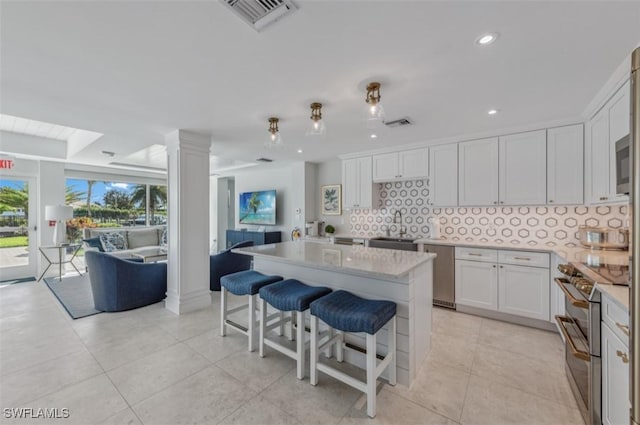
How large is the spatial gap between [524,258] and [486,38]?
258 centimetres

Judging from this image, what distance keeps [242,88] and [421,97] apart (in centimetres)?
161

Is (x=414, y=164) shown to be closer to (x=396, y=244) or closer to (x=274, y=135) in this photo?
(x=396, y=244)

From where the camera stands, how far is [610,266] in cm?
199

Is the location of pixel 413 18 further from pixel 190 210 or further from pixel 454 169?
pixel 190 210

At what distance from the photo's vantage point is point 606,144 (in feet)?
8.17

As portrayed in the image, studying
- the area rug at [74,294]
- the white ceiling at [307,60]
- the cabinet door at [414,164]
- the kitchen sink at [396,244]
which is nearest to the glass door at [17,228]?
the area rug at [74,294]

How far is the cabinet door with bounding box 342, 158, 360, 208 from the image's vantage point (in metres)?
4.69

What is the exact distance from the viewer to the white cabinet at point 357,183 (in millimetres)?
4547

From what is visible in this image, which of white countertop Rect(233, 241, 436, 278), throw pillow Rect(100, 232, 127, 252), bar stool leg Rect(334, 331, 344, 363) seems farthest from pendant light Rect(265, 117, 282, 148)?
throw pillow Rect(100, 232, 127, 252)

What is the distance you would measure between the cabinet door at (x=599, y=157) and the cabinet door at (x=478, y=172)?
87cm

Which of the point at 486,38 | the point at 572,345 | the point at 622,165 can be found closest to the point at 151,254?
the point at 486,38

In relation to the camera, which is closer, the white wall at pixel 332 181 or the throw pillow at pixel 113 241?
the white wall at pixel 332 181

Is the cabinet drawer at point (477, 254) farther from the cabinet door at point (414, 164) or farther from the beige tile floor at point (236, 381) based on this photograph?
the cabinet door at point (414, 164)

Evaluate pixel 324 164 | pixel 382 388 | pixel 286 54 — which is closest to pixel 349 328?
pixel 382 388
